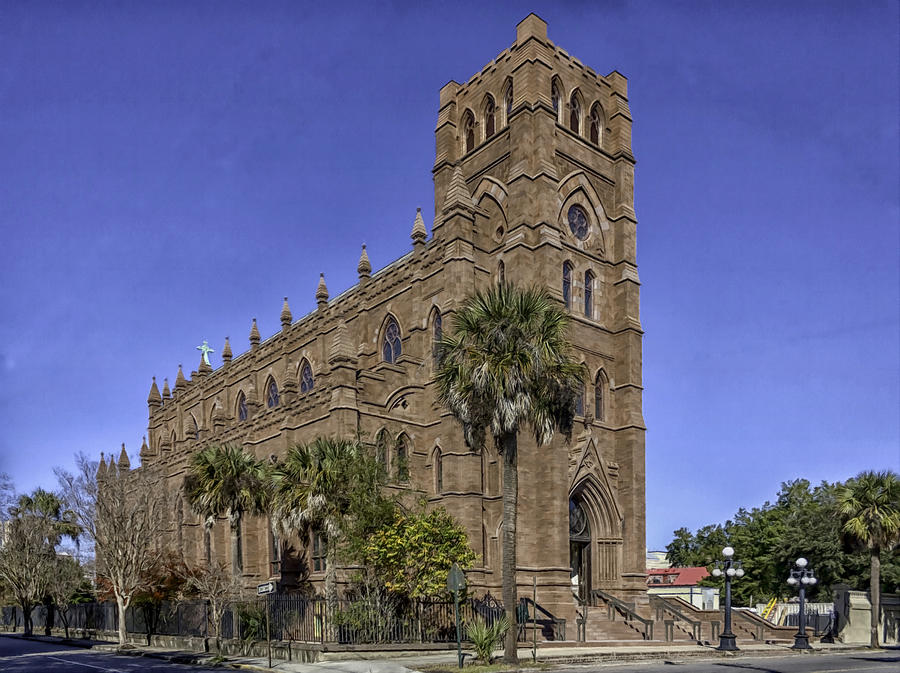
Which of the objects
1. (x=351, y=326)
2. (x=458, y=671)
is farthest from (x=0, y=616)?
(x=458, y=671)

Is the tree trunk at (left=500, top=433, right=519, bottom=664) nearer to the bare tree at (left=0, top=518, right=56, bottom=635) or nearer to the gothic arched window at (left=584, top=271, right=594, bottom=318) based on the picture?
the gothic arched window at (left=584, top=271, right=594, bottom=318)

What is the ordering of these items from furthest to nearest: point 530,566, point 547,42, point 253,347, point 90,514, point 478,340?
point 253,347, point 547,42, point 90,514, point 530,566, point 478,340

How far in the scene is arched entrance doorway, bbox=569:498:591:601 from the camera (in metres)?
42.0

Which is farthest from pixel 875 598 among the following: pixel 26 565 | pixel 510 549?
pixel 26 565

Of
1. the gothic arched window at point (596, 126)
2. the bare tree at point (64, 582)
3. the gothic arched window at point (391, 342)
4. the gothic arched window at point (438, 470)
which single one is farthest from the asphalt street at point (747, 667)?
the bare tree at point (64, 582)

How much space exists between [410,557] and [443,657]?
3576mm

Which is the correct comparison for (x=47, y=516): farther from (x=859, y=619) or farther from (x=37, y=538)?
(x=859, y=619)

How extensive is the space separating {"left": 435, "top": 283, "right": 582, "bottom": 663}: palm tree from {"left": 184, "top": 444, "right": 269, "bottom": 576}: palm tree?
12.8 m

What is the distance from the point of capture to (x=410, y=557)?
29.5 metres

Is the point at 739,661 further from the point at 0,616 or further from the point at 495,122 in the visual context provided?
the point at 0,616

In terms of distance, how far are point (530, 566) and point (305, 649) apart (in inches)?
537

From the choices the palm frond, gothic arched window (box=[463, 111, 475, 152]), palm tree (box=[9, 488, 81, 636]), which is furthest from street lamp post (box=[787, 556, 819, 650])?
palm tree (box=[9, 488, 81, 636])

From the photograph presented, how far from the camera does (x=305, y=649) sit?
89.2 ft

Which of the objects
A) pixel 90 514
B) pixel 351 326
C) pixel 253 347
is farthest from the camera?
pixel 253 347
